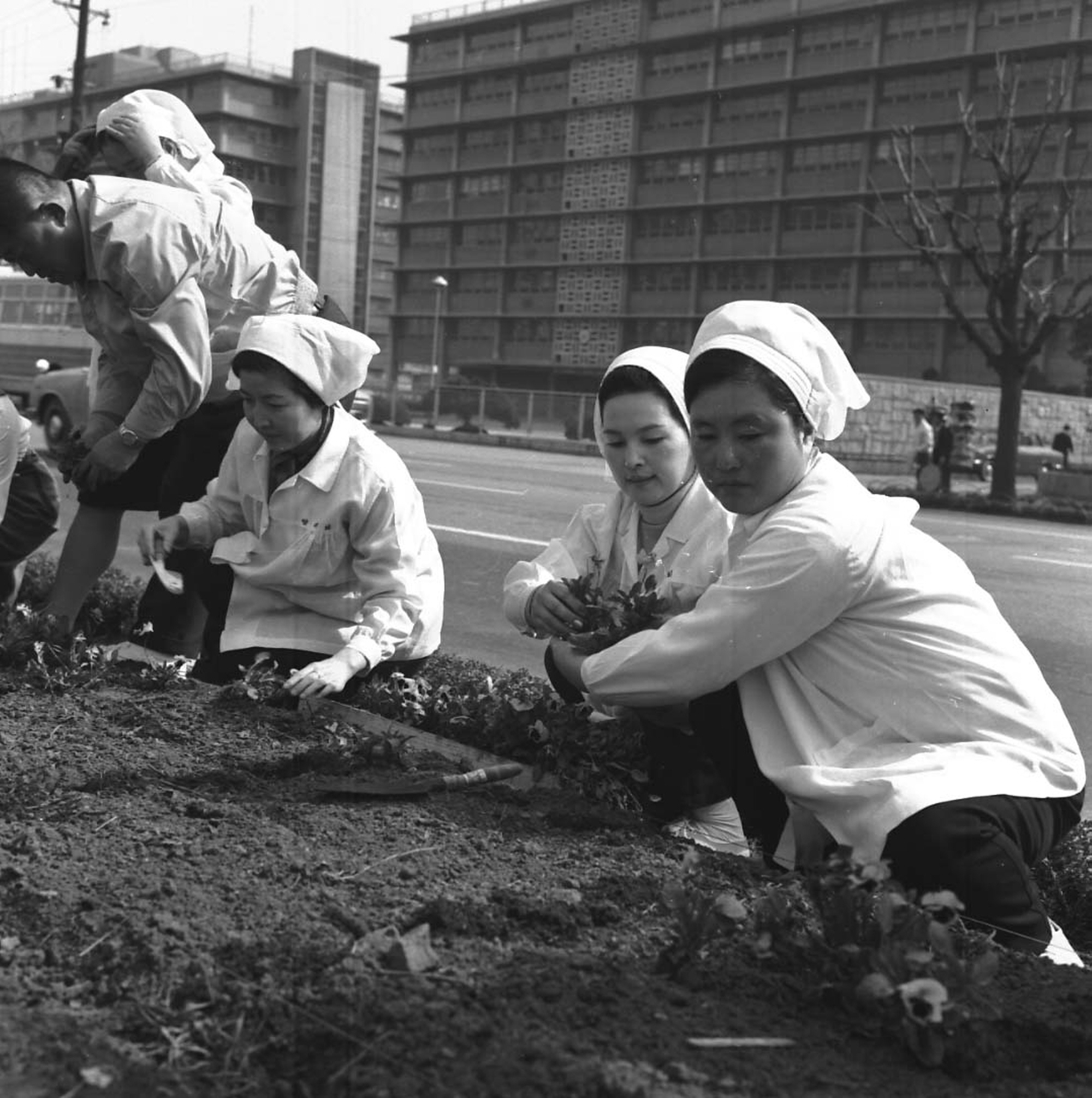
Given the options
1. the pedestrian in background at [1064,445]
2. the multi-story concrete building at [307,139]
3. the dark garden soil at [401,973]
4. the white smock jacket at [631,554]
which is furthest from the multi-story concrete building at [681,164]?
the dark garden soil at [401,973]

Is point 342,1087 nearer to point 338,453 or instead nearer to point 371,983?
point 371,983

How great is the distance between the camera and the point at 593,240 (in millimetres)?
76438

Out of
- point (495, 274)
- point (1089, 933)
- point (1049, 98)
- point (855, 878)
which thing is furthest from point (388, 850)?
point (495, 274)

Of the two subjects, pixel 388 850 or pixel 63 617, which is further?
pixel 63 617

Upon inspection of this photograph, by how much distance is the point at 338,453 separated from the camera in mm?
4145

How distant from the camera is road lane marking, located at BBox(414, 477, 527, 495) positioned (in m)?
15.7

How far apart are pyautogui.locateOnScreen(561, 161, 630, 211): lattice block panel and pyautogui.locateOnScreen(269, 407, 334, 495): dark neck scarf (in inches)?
2887

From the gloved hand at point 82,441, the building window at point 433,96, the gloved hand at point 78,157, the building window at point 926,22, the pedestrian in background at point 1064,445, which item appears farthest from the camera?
the building window at point 433,96

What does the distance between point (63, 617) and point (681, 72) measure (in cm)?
7380

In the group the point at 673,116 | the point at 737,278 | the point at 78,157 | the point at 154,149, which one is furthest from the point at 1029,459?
the point at 673,116

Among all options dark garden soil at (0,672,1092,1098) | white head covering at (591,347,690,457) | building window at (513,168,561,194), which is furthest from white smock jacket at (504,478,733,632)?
building window at (513,168,561,194)

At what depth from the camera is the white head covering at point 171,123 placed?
5340mm

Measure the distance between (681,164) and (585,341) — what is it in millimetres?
10399

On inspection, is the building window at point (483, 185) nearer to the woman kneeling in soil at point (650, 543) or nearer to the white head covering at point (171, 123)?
the white head covering at point (171, 123)
